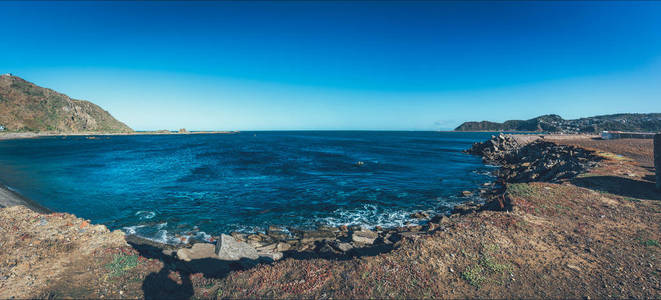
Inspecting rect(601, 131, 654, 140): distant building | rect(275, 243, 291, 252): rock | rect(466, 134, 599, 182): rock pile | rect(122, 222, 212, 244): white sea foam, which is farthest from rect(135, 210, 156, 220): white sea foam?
rect(601, 131, 654, 140): distant building

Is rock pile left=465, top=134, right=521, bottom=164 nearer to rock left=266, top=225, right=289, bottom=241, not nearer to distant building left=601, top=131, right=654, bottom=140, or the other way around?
distant building left=601, top=131, right=654, bottom=140

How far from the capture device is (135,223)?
50.6 feet

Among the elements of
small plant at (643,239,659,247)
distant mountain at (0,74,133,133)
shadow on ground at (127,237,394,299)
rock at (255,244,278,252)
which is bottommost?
rock at (255,244,278,252)

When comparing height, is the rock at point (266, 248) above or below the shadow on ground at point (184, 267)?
below

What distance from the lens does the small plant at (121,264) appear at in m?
7.33

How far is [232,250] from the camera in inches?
390

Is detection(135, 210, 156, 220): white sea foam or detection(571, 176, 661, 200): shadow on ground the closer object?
detection(571, 176, 661, 200): shadow on ground

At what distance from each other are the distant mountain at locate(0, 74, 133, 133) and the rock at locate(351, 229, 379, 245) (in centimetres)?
17146

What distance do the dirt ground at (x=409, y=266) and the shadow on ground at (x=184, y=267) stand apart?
0.16ft

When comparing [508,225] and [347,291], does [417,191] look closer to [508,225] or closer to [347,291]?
[508,225]

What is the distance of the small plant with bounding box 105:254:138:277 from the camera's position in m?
7.33

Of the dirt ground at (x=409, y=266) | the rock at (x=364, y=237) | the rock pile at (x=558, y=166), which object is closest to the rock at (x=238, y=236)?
the dirt ground at (x=409, y=266)

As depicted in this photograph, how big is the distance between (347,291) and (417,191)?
18.7 metres

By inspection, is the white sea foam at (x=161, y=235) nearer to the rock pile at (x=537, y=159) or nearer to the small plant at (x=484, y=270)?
the small plant at (x=484, y=270)
